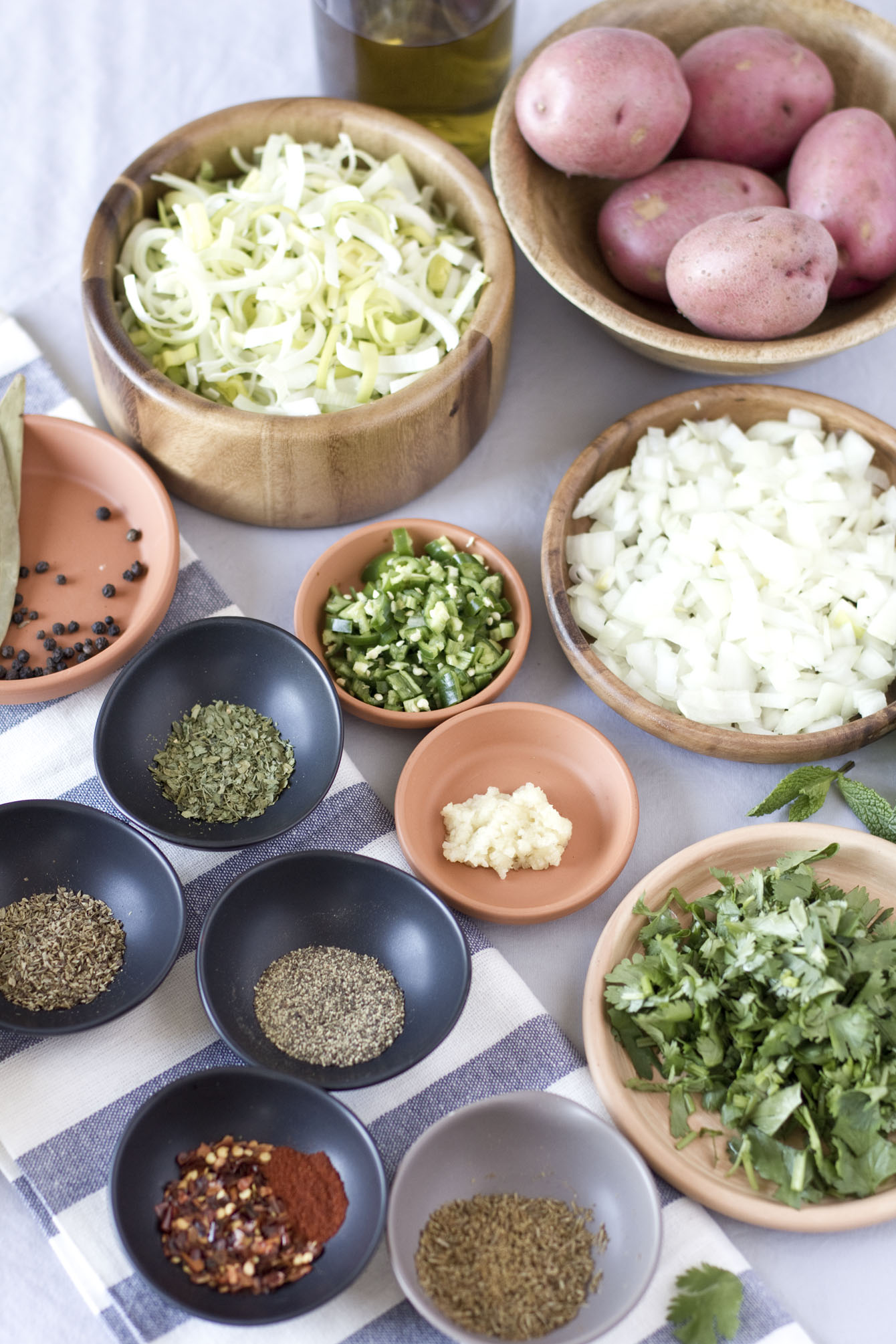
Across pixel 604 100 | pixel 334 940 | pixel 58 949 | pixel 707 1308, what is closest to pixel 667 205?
pixel 604 100

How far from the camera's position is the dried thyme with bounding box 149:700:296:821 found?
1.49m

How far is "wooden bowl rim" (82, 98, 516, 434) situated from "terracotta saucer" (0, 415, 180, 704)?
13 centimetres

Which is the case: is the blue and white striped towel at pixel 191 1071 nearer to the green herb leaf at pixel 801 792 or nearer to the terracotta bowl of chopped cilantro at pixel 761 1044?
the terracotta bowl of chopped cilantro at pixel 761 1044

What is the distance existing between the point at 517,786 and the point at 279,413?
63 cm

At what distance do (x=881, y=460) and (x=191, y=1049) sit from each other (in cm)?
129

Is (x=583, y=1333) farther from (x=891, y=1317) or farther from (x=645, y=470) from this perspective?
(x=645, y=470)

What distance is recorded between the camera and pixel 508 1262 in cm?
124

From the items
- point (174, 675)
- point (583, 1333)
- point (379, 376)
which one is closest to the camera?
point (583, 1333)

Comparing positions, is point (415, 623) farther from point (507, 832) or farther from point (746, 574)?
point (746, 574)

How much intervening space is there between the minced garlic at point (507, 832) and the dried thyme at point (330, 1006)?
185 millimetres

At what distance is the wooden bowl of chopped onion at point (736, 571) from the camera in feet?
5.12

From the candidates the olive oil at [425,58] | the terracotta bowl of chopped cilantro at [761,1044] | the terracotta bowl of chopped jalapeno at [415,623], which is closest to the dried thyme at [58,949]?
the terracotta bowl of chopped jalapeno at [415,623]

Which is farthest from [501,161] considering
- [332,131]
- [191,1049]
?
[191,1049]

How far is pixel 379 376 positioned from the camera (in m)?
1.72
